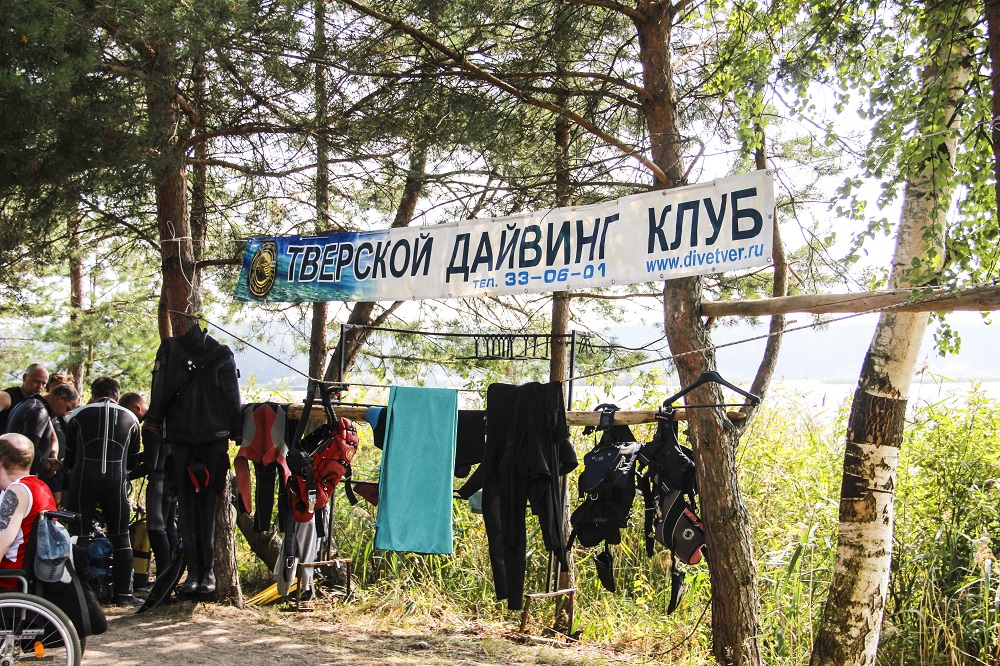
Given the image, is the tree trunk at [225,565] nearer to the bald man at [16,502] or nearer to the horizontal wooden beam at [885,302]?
the bald man at [16,502]

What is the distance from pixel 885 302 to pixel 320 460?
10.6 ft

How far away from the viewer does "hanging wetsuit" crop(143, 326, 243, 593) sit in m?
5.17

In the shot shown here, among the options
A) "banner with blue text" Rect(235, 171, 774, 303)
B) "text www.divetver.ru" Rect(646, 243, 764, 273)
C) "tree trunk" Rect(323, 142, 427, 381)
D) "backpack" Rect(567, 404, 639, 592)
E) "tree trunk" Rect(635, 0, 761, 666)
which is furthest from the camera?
"tree trunk" Rect(323, 142, 427, 381)

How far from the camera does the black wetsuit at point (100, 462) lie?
569cm

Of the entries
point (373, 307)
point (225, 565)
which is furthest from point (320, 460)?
point (373, 307)

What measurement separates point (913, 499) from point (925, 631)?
1.01m

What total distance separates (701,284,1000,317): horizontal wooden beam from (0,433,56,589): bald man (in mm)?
3454

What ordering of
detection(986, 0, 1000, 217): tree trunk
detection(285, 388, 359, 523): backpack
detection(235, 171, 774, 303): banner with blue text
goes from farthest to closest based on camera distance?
detection(285, 388, 359, 523): backpack, detection(235, 171, 774, 303): banner with blue text, detection(986, 0, 1000, 217): tree trunk

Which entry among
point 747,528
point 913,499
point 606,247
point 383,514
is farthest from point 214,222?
point 913,499

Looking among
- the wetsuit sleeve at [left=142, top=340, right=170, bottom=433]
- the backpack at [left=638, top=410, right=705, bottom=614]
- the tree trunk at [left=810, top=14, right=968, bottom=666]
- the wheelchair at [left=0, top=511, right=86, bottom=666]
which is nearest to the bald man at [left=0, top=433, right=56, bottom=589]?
the wheelchair at [left=0, top=511, right=86, bottom=666]

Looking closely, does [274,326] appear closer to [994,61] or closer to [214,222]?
[214,222]

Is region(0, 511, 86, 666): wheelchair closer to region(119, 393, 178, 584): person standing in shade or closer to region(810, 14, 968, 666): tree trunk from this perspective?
region(119, 393, 178, 584): person standing in shade

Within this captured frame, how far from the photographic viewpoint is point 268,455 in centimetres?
519

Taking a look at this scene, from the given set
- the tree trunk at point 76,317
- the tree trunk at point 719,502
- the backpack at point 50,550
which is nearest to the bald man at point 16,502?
the backpack at point 50,550
